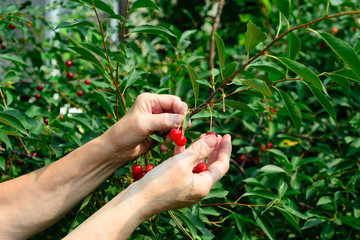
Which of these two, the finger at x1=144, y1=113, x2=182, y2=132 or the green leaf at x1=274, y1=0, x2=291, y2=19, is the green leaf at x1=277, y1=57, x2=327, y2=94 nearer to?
the green leaf at x1=274, y1=0, x2=291, y2=19

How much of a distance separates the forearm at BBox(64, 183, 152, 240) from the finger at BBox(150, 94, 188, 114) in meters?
0.36

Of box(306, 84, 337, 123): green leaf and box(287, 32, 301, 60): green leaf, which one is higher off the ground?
box(287, 32, 301, 60): green leaf

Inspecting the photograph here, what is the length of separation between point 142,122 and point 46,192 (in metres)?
0.52

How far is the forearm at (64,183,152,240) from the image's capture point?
3.31 ft

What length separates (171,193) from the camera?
3.42ft

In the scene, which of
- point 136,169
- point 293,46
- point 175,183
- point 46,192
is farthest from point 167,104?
point 46,192

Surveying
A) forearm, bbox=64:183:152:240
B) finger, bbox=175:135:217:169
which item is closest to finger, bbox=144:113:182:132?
finger, bbox=175:135:217:169

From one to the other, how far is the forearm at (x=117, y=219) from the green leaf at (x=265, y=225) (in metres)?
0.46

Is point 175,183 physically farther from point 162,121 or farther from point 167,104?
point 167,104

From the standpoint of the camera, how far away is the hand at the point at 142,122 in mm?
1193

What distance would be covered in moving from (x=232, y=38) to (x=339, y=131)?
4.66 feet

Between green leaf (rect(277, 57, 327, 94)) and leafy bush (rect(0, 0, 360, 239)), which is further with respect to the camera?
leafy bush (rect(0, 0, 360, 239))

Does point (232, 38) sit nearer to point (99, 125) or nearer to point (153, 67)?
point (153, 67)

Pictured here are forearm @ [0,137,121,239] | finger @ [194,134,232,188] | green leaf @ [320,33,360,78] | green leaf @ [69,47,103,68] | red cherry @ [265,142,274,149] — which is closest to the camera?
green leaf @ [320,33,360,78]
